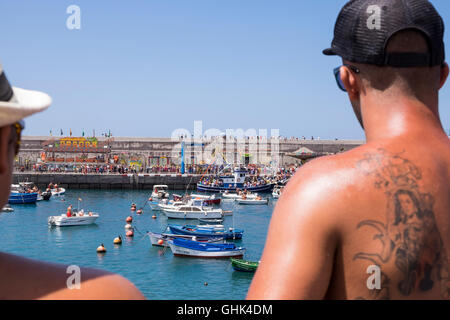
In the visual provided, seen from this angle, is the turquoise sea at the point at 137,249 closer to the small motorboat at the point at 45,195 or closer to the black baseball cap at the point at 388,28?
the small motorboat at the point at 45,195

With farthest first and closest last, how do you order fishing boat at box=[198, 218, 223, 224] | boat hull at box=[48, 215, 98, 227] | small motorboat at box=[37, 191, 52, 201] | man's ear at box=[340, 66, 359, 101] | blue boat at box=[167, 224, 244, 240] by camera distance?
small motorboat at box=[37, 191, 52, 201]
fishing boat at box=[198, 218, 223, 224]
boat hull at box=[48, 215, 98, 227]
blue boat at box=[167, 224, 244, 240]
man's ear at box=[340, 66, 359, 101]

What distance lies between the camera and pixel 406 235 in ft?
4.91

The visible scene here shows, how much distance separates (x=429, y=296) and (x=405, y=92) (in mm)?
661

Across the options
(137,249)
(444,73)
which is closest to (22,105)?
(444,73)

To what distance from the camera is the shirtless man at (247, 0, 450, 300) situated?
1.44 meters

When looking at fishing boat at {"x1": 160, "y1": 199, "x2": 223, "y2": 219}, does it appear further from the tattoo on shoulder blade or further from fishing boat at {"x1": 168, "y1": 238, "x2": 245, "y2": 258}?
the tattoo on shoulder blade

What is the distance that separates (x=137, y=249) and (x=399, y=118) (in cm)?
2986

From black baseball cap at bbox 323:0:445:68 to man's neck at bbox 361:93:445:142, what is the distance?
13 cm

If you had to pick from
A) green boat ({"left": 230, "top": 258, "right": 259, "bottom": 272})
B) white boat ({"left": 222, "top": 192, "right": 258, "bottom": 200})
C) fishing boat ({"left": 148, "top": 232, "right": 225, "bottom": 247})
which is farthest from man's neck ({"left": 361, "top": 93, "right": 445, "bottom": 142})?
white boat ({"left": 222, "top": 192, "right": 258, "bottom": 200})

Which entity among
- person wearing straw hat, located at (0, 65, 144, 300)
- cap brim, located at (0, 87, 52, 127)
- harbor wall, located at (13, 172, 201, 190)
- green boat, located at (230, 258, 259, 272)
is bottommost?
green boat, located at (230, 258, 259, 272)

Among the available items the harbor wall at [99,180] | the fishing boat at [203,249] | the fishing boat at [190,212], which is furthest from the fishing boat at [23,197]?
the fishing boat at [203,249]

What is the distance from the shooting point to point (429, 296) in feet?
4.98
